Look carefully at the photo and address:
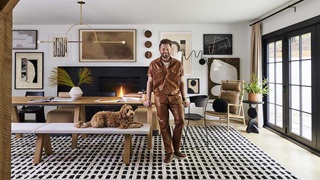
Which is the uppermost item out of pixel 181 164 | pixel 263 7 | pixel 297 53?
pixel 263 7

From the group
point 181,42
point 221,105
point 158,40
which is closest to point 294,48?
point 221,105

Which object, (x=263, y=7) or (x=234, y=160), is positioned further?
(x=263, y=7)

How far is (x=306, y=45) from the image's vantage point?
3477mm

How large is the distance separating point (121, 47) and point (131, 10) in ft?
4.39

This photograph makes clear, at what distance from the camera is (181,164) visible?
269 centimetres

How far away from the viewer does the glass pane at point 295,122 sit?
12.2 feet

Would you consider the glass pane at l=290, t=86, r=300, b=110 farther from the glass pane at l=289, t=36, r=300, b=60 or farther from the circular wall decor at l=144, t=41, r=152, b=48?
the circular wall decor at l=144, t=41, r=152, b=48

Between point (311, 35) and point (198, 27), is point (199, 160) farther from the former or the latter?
point (198, 27)

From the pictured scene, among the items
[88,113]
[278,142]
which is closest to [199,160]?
[278,142]

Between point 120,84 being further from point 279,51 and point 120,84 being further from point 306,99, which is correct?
point 306,99

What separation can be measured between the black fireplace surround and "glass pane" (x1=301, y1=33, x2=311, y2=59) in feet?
10.7

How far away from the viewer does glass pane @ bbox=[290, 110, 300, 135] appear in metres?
3.73

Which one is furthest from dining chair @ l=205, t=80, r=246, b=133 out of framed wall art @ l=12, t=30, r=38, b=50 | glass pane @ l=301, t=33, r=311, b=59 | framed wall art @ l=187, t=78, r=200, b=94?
framed wall art @ l=12, t=30, r=38, b=50

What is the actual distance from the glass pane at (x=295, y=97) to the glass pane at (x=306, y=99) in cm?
14
